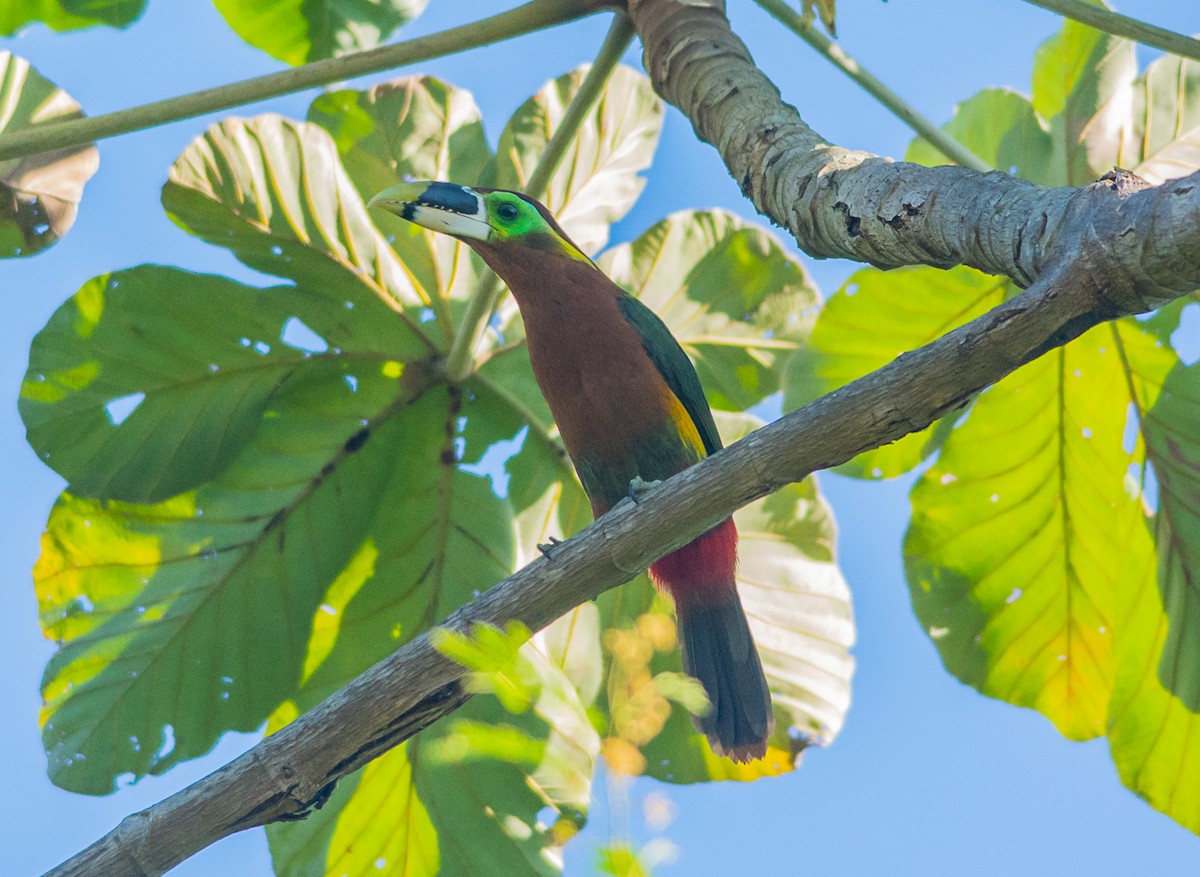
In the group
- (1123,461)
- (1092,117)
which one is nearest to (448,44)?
(1092,117)

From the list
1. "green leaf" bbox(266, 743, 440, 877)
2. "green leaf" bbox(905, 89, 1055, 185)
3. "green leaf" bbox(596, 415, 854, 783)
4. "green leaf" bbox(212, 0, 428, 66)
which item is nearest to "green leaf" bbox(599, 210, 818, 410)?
"green leaf" bbox(596, 415, 854, 783)

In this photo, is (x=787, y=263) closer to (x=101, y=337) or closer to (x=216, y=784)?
(x=101, y=337)

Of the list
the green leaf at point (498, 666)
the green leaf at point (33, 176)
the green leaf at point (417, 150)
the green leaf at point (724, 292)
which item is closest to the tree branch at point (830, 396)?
the green leaf at point (498, 666)

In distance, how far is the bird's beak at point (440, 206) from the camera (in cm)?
323

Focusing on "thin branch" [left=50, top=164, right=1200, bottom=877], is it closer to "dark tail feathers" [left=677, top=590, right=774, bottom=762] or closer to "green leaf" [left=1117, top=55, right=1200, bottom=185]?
"dark tail feathers" [left=677, top=590, right=774, bottom=762]

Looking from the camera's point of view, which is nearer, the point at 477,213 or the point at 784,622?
the point at 477,213

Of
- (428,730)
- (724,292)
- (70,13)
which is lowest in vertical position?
(428,730)

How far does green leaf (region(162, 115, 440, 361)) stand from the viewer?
3.34 m

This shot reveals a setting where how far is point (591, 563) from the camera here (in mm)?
2307

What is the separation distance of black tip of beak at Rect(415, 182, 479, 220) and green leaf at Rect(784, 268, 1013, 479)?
39.2 inches

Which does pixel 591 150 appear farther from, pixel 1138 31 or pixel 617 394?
pixel 1138 31

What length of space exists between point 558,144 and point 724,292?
2.41ft

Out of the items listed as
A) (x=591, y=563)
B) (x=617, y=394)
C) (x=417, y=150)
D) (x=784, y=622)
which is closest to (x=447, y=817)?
(x=784, y=622)

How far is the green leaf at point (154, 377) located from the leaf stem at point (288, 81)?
1.89ft
